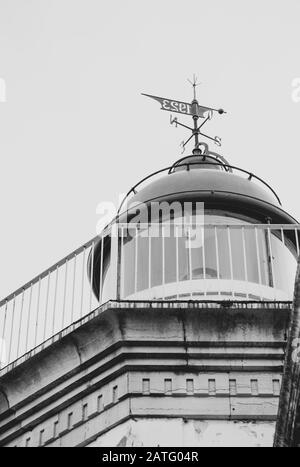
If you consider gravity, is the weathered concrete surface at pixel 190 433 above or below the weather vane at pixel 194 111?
below

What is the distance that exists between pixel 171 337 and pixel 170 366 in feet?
0.87

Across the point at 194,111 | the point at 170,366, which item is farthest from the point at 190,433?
the point at 194,111

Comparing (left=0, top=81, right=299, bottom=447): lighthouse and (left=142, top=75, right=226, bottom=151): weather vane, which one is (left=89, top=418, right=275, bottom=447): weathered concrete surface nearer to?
(left=0, top=81, right=299, bottom=447): lighthouse

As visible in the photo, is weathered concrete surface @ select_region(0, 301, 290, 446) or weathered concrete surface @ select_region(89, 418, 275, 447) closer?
weathered concrete surface @ select_region(89, 418, 275, 447)

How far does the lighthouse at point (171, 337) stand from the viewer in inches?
359

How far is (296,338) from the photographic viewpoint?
6.79 metres

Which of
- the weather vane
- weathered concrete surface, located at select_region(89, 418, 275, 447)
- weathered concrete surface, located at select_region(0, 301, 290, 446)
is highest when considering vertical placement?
the weather vane

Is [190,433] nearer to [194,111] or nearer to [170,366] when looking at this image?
[170,366]

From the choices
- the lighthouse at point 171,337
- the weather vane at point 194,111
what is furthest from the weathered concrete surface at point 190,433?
the weather vane at point 194,111

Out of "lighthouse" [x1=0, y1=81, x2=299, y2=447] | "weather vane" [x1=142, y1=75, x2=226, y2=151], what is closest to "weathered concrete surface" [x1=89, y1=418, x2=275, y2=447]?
"lighthouse" [x1=0, y1=81, x2=299, y2=447]

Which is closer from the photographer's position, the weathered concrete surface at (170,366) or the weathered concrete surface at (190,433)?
the weathered concrete surface at (190,433)

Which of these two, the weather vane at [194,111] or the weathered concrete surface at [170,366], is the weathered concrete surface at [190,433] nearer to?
the weathered concrete surface at [170,366]

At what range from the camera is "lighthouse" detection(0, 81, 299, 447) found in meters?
9.11
